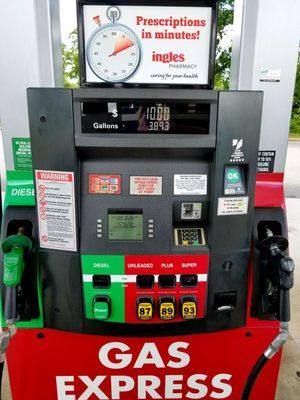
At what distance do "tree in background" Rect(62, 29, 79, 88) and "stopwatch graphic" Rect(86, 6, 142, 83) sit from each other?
0.20m

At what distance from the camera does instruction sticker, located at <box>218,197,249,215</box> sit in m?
1.33

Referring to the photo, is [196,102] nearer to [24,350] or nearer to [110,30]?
[110,30]

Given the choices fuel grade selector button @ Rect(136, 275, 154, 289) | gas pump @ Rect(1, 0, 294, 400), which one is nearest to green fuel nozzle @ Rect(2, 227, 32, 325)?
gas pump @ Rect(1, 0, 294, 400)

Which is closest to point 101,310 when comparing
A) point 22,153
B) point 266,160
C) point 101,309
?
point 101,309

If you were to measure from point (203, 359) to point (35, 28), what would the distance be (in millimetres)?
1420

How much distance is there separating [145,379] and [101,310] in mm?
480

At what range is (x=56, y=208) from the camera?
1322 mm

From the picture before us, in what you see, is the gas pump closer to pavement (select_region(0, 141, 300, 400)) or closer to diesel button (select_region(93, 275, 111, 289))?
diesel button (select_region(93, 275, 111, 289))

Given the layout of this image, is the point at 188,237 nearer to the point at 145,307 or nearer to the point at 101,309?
the point at 145,307

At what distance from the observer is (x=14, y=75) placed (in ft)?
4.49

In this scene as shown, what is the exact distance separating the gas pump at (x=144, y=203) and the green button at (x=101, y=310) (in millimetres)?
12

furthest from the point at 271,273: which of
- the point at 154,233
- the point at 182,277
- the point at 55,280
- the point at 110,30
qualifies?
the point at 110,30

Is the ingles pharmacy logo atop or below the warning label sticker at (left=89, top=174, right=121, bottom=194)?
below

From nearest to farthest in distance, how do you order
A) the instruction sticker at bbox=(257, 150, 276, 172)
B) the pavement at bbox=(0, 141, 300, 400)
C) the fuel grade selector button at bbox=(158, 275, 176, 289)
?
the fuel grade selector button at bbox=(158, 275, 176, 289) < the instruction sticker at bbox=(257, 150, 276, 172) < the pavement at bbox=(0, 141, 300, 400)
